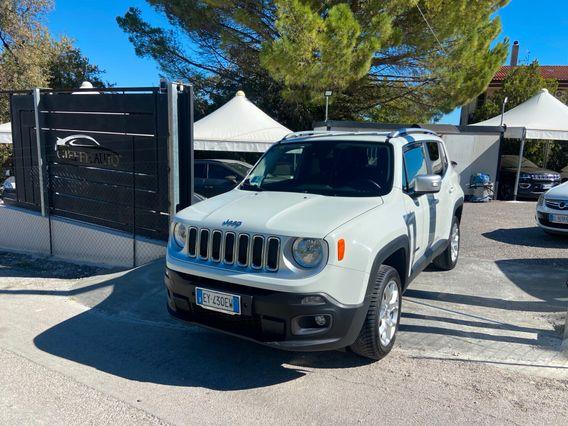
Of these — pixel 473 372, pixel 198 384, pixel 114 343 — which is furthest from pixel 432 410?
pixel 114 343

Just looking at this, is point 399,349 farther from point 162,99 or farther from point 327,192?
point 162,99

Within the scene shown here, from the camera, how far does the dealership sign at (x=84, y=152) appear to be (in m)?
7.72

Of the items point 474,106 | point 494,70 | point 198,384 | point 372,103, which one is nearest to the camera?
point 198,384

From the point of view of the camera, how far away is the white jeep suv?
3.37 m

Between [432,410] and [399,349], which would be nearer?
[432,410]

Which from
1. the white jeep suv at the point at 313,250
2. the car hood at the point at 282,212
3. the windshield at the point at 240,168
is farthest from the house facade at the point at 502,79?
the car hood at the point at 282,212

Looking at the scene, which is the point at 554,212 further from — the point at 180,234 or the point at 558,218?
the point at 180,234

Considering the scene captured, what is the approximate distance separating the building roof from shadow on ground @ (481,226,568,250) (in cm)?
2107

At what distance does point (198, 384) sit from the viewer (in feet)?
12.1

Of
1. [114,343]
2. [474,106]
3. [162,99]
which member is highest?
[474,106]

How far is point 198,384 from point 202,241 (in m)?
1.10

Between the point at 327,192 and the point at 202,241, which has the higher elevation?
the point at 327,192

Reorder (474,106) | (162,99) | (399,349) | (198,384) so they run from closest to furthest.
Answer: (198,384), (399,349), (162,99), (474,106)

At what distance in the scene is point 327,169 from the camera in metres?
4.68
